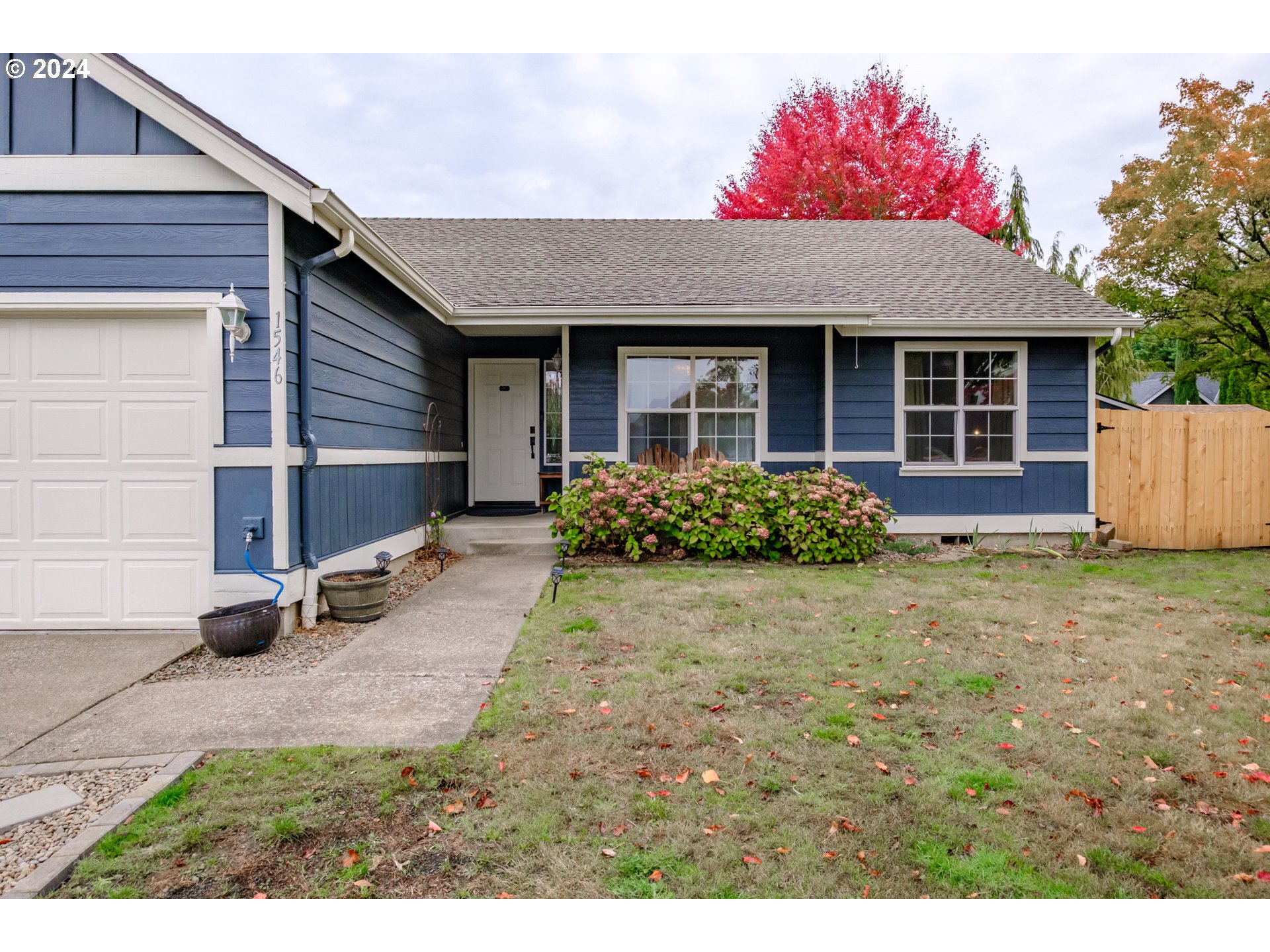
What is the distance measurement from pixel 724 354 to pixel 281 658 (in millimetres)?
5803

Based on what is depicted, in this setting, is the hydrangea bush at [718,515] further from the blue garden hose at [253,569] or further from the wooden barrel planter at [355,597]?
the blue garden hose at [253,569]

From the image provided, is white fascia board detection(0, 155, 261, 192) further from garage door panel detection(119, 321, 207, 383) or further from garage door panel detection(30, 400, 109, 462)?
garage door panel detection(30, 400, 109, 462)

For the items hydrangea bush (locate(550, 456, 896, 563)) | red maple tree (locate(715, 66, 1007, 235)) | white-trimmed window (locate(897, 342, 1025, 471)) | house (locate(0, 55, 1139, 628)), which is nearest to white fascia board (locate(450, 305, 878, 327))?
house (locate(0, 55, 1139, 628))

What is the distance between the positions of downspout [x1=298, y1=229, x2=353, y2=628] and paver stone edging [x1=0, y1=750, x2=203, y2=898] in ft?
6.80

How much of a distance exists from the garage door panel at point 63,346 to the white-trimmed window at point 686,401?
199 inches

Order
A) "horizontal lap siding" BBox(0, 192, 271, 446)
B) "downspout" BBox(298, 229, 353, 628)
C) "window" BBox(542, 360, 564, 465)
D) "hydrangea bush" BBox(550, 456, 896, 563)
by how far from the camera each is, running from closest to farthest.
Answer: "horizontal lap siding" BBox(0, 192, 271, 446), "downspout" BBox(298, 229, 353, 628), "hydrangea bush" BBox(550, 456, 896, 563), "window" BBox(542, 360, 564, 465)

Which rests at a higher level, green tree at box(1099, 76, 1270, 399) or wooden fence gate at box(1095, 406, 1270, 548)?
green tree at box(1099, 76, 1270, 399)

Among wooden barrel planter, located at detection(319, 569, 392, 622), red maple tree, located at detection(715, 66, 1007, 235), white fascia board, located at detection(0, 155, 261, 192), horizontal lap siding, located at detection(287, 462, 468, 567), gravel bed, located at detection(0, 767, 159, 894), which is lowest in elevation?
gravel bed, located at detection(0, 767, 159, 894)

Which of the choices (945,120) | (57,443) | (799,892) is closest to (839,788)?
(799,892)

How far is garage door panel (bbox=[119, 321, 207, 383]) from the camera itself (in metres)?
4.42

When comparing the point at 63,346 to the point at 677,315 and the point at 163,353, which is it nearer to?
the point at 163,353

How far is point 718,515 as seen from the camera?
6.98 meters
